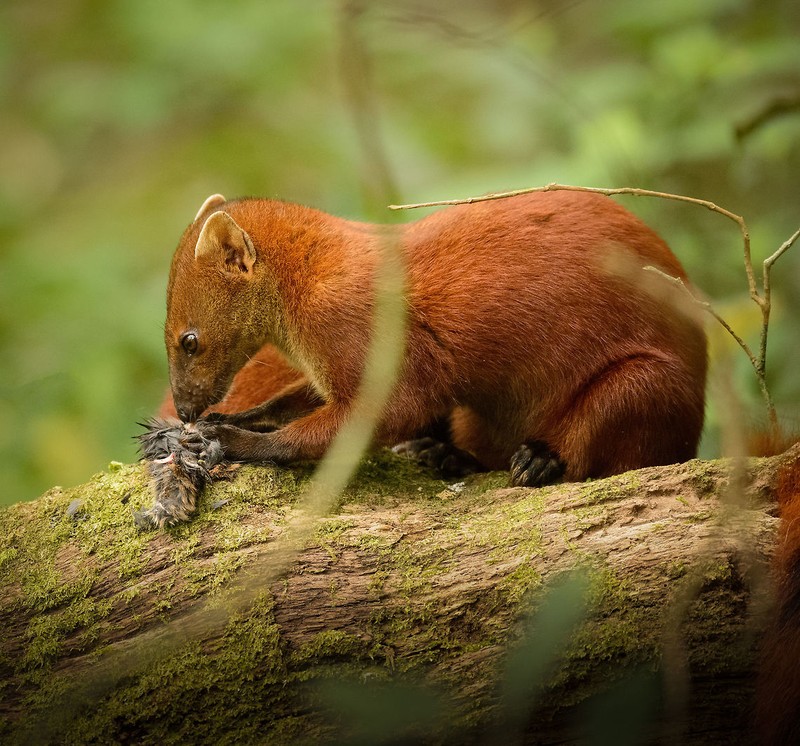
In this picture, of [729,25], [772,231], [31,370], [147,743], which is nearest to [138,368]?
[31,370]

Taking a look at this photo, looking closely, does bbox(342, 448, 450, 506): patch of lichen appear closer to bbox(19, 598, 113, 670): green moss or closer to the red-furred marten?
the red-furred marten

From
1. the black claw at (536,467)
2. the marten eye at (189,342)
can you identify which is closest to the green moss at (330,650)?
the black claw at (536,467)

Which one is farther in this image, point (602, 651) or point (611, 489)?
point (611, 489)

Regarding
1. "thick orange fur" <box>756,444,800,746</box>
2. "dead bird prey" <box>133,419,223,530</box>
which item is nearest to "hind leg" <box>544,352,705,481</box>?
"thick orange fur" <box>756,444,800,746</box>

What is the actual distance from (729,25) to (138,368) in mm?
5011

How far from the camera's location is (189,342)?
3.85 m

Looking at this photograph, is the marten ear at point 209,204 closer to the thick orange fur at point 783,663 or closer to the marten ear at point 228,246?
the marten ear at point 228,246

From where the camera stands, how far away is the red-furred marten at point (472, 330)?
3502mm

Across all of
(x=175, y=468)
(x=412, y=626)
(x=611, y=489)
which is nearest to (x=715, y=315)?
(x=611, y=489)

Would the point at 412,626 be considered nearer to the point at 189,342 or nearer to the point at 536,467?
the point at 536,467

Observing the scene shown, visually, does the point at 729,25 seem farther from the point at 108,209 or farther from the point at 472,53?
the point at 108,209

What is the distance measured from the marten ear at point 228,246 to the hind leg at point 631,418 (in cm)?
149

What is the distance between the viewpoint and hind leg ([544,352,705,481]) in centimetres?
347

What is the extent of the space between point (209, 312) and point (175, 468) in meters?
0.91
